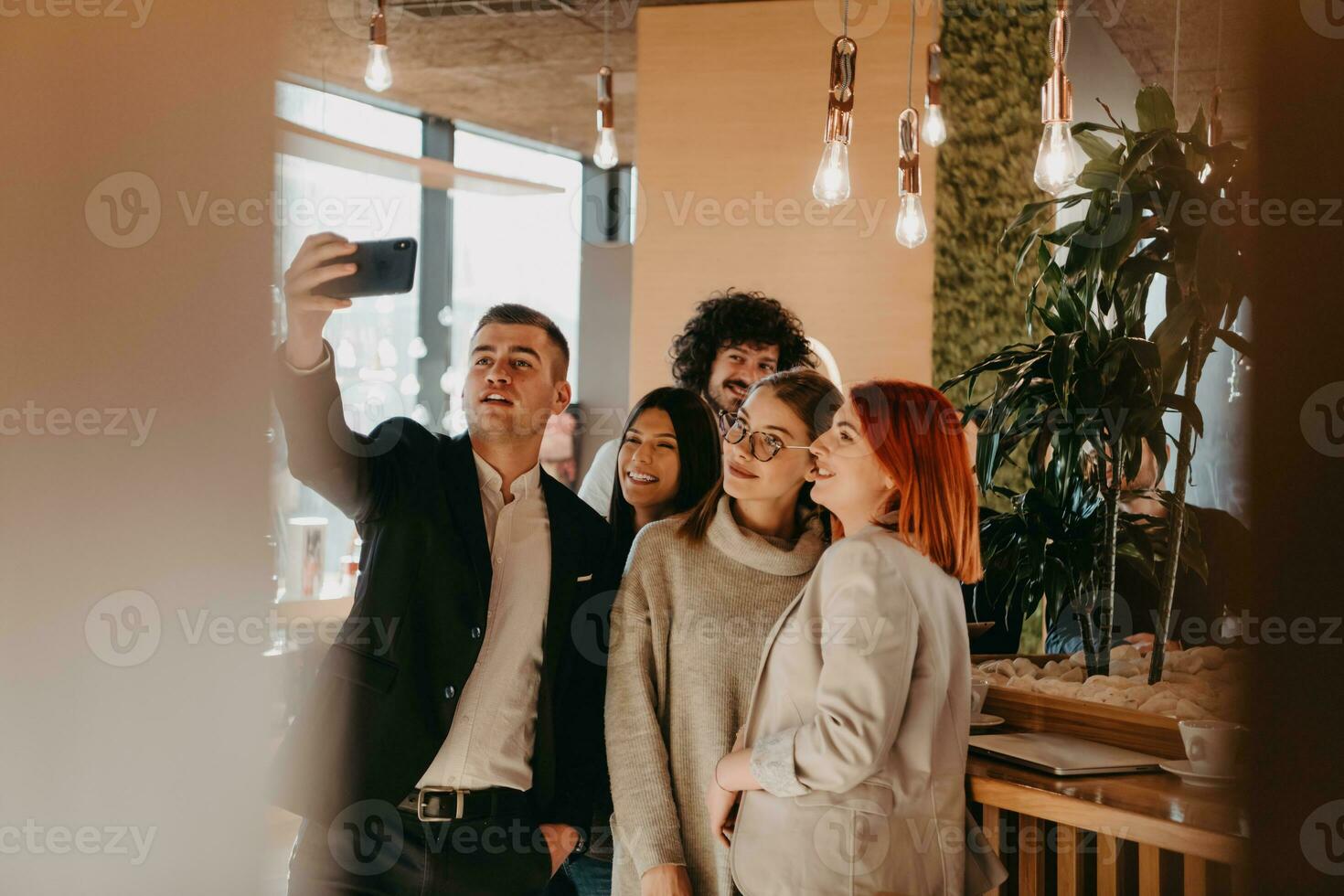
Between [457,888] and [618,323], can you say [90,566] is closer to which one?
[457,888]

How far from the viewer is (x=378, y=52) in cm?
240

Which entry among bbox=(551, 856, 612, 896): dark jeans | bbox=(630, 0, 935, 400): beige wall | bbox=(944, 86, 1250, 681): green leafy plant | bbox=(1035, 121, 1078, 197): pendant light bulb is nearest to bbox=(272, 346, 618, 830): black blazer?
bbox=(551, 856, 612, 896): dark jeans

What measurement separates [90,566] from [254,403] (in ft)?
0.82

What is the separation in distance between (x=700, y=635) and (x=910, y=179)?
1385 mm

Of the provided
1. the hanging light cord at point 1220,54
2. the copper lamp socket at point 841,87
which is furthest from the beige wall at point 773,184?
the hanging light cord at point 1220,54

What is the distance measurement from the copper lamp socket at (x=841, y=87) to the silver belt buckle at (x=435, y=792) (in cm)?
140

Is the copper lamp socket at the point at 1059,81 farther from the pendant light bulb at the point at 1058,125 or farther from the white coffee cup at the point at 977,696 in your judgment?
the white coffee cup at the point at 977,696

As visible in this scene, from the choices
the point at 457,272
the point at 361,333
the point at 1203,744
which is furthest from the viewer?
the point at 457,272

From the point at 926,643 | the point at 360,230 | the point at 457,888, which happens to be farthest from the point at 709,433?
the point at 360,230

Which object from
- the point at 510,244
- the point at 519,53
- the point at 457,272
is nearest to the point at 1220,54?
the point at 519,53

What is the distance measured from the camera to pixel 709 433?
5.61 feet

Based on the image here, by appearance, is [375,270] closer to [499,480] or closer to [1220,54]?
[499,480]

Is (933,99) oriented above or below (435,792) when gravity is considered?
above

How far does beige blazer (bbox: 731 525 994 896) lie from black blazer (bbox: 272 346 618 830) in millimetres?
387
